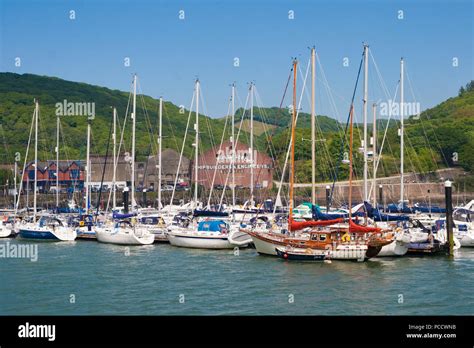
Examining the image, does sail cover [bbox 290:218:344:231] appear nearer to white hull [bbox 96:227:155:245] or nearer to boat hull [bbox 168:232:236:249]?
boat hull [bbox 168:232:236:249]

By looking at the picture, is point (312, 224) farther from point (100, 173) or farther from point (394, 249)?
point (100, 173)

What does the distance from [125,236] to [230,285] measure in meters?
20.6

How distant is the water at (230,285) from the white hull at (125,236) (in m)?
5.89

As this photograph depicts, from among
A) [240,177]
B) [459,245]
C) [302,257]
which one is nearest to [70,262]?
[302,257]

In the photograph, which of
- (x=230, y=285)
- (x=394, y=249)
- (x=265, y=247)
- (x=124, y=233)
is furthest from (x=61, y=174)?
(x=230, y=285)

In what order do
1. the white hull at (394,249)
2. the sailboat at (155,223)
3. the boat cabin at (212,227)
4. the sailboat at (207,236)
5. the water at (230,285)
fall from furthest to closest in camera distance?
the sailboat at (155,223) < the boat cabin at (212,227) < the sailboat at (207,236) < the white hull at (394,249) < the water at (230,285)

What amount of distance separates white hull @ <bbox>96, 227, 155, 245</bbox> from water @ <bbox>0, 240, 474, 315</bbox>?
5.89 metres

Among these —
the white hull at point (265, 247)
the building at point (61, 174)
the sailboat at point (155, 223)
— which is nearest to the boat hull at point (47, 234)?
the sailboat at point (155, 223)

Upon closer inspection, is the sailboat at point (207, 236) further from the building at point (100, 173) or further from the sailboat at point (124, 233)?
the building at point (100, 173)

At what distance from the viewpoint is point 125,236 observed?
5328 centimetres

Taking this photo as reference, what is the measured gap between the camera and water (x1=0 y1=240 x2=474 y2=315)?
1159 inches

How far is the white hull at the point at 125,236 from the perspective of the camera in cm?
5303

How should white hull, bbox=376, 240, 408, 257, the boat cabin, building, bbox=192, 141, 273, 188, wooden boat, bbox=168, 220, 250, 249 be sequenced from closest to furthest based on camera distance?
white hull, bbox=376, 240, 408, 257 → wooden boat, bbox=168, 220, 250, 249 → the boat cabin → building, bbox=192, 141, 273, 188

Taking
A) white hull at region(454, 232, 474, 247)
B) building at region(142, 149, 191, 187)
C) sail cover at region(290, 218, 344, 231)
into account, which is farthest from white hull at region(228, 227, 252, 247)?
building at region(142, 149, 191, 187)
